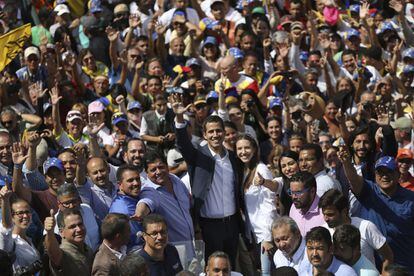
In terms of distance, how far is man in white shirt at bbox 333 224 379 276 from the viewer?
9125 millimetres

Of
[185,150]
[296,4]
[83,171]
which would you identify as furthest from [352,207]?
[296,4]

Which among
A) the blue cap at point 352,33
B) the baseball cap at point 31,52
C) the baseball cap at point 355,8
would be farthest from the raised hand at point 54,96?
the baseball cap at point 355,8

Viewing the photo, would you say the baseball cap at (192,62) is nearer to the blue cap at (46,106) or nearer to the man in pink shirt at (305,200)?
the blue cap at (46,106)

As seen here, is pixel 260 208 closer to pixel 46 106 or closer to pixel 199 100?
pixel 199 100

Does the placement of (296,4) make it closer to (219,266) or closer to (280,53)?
(280,53)

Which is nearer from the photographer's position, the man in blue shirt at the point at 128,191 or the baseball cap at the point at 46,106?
the man in blue shirt at the point at 128,191

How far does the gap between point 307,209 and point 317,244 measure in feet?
4.37

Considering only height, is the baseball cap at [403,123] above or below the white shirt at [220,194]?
below

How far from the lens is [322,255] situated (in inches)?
353

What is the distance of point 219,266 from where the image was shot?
903cm

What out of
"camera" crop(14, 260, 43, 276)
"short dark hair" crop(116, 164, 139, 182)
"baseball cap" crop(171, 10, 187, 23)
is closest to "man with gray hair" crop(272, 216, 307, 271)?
"short dark hair" crop(116, 164, 139, 182)

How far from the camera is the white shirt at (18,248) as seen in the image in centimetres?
952

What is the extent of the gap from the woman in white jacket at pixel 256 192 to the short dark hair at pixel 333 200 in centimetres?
107

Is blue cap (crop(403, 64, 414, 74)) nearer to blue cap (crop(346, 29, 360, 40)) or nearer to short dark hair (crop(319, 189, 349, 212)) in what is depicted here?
blue cap (crop(346, 29, 360, 40))
